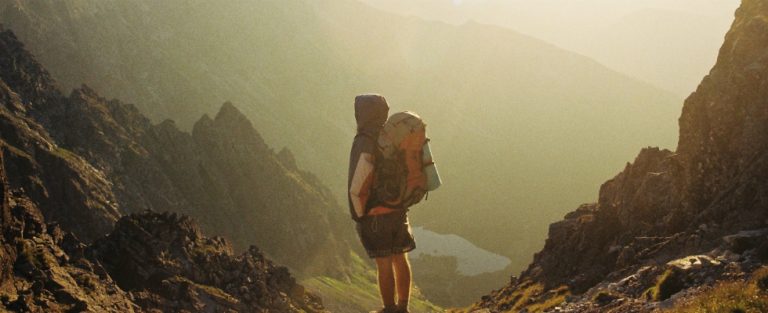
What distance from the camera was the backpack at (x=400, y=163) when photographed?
13250 millimetres

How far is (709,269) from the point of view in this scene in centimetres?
1983

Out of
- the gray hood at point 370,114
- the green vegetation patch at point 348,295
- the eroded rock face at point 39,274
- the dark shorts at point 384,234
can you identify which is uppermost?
the green vegetation patch at point 348,295

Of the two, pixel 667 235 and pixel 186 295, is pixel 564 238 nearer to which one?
pixel 667 235

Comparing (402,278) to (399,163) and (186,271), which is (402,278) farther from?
(186,271)

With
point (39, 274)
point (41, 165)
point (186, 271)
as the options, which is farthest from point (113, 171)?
point (39, 274)

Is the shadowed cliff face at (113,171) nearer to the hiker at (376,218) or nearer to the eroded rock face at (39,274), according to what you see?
the eroded rock face at (39,274)

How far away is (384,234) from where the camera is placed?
13.5m

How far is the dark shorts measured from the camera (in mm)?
13508

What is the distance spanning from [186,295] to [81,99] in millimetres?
123311

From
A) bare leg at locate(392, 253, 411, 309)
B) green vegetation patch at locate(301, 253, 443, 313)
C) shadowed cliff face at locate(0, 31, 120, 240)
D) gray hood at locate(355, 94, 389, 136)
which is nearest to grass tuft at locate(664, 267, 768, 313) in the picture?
bare leg at locate(392, 253, 411, 309)

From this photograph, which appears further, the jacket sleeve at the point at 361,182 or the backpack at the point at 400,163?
the backpack at the point at 400,163

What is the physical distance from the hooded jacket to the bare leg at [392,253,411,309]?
146 centimetres

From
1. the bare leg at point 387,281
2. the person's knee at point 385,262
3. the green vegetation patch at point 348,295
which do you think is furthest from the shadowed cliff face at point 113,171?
the person's knee at point 385,262

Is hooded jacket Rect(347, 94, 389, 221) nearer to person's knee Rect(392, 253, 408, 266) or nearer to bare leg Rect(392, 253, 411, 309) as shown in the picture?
person's knee Rect(392, 253, 408, 266)
